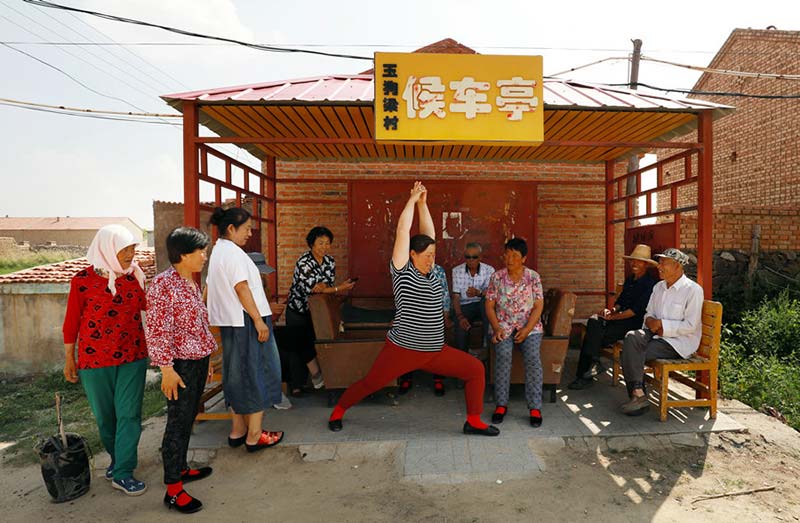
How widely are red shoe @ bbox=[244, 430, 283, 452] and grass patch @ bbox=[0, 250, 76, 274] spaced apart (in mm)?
31299

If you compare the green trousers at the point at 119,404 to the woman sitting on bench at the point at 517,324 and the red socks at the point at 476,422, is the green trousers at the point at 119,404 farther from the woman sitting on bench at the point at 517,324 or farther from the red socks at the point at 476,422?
the woman sitting on bench at the point at 517,324

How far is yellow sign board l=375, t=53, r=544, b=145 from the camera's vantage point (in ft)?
13.3

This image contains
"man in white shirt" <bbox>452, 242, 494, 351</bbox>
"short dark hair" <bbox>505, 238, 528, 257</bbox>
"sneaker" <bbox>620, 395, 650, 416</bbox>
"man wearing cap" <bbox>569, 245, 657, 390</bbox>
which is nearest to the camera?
"short dark hair" <bbox>505, 238, 528, 257</bbox>

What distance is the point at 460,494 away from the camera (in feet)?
10.00

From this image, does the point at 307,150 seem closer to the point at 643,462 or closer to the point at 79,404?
the point at 79,404

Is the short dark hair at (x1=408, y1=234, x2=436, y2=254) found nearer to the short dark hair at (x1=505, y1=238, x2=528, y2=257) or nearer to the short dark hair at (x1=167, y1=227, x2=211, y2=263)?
the short dark hair at (x1=505, y1=238, x2=528, y2=257)

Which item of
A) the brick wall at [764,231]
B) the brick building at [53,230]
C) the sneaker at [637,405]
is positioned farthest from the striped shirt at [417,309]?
the brick building at [53,230]

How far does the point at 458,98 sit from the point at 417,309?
195 centimetres

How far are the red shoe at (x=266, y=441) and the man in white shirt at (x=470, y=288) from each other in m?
2.16

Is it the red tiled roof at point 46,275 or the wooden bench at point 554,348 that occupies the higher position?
the red tiled roof at point 46,275

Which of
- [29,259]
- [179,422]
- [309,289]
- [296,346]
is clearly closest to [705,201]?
[309,289]

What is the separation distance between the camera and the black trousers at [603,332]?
488 cm

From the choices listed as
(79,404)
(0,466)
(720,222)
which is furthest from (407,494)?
(720,222)

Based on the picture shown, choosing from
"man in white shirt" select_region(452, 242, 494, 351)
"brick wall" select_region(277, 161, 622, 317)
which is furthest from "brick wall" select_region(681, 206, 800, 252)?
"man in white shirt" select_region(452, 242, 494, 351)
